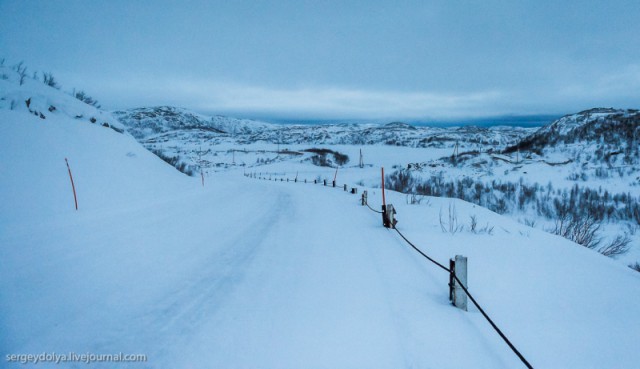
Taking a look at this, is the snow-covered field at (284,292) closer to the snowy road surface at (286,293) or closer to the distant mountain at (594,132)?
the snowy road surface at (286,293)

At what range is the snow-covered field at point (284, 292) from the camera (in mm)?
2893

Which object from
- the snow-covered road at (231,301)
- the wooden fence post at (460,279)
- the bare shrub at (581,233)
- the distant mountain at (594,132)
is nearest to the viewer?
the snow-covered road at (231,301)

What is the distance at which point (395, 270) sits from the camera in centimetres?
504

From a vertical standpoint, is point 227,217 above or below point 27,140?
below

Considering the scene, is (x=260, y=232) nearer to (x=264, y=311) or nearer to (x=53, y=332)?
(x=264, y=311)

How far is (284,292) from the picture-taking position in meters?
4.06

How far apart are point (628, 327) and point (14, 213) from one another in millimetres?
10290

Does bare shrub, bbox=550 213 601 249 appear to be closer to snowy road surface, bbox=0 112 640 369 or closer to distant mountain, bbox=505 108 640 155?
snowy road surface, bbox=0 112 640 369

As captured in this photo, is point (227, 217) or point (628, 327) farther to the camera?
point (227, 217)

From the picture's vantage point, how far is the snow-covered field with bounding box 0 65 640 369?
9.49 ft

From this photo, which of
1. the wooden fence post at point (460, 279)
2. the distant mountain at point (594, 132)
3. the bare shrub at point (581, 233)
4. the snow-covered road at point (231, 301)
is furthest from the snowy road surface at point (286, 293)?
the distant mountain at point (594, 132)

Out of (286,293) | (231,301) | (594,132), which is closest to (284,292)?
(286,293)

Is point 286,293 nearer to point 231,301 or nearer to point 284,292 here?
point 284,292

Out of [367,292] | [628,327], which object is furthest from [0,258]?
[628,327]
